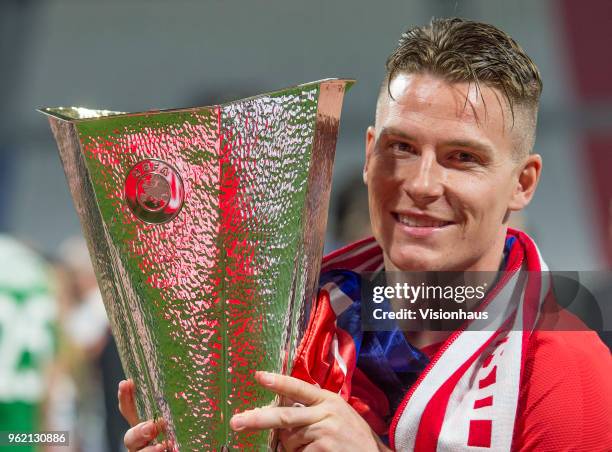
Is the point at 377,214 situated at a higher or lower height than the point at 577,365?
higher

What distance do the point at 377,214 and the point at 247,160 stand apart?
0.22 metres

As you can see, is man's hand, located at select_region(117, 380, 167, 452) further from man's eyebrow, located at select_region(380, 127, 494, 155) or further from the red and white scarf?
man's eyebrow, located at select_region(380, 127, 494, 155)

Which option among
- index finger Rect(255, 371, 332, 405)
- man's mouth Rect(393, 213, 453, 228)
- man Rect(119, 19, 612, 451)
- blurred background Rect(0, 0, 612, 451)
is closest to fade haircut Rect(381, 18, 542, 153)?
man Rect(119, 19, 612, 451)

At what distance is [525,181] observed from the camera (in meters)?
1.01

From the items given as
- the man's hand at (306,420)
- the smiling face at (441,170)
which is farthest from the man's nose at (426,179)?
the man's hand at (306,420)

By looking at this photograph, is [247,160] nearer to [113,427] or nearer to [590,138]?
[113,427]

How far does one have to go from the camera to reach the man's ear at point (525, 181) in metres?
1.00

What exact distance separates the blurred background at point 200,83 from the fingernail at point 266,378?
1.54 m

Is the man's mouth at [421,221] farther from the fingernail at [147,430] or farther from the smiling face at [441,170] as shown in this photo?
the fingernail at [147,430]

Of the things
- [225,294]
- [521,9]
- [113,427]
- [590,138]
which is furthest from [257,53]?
[225,294]

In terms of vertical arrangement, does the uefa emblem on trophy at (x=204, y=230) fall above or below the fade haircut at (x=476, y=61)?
below

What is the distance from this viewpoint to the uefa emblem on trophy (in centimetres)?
79

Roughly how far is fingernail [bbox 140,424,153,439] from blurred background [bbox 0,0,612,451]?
1430 millimetres

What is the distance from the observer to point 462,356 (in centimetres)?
91
